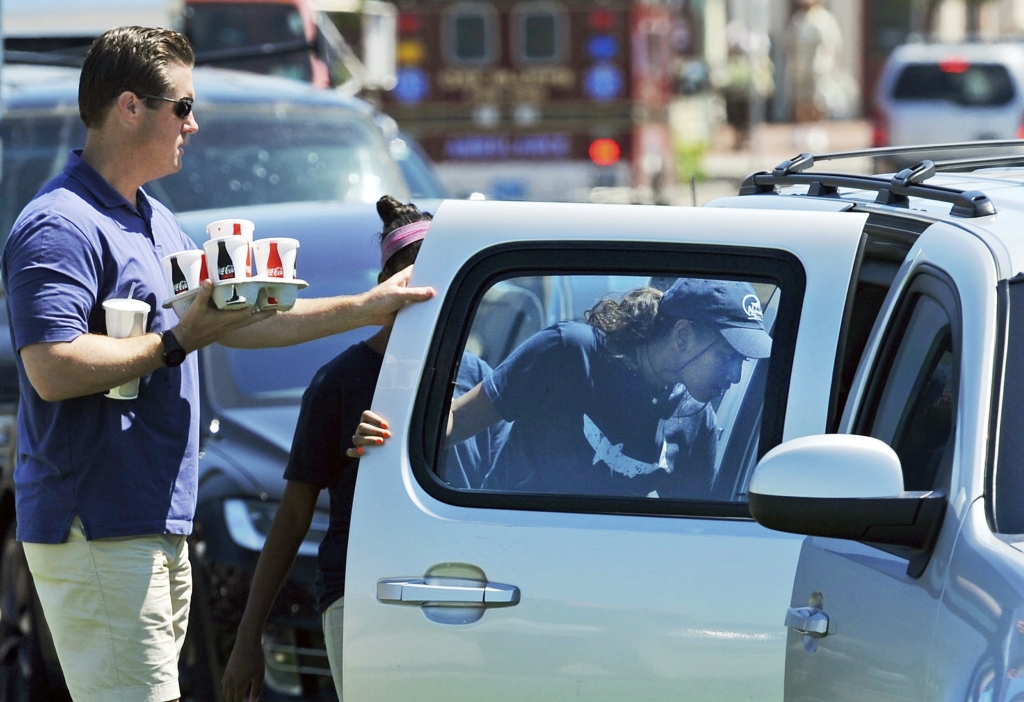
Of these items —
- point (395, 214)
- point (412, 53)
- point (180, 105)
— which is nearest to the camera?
point (180, 105)

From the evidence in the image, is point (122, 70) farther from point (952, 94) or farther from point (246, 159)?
point (952, 94)

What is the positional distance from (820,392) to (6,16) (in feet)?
32.7

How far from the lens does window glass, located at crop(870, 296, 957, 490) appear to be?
8.55ft

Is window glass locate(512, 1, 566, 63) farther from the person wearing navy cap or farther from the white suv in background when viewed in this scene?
the person wearing navy cap

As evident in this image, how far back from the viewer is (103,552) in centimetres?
308

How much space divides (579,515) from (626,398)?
Result: 9.1 inches

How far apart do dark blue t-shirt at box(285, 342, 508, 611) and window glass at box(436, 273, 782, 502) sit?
40cm

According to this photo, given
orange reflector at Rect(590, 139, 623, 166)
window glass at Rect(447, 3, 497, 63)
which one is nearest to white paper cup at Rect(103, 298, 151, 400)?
orange reflector at Rect(590, 139, 623, 166)

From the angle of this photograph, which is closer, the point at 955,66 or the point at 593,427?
the point at 593,427

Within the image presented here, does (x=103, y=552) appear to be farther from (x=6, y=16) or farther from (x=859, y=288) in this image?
(x=6, y=16)

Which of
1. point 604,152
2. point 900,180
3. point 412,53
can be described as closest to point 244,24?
point 412,53

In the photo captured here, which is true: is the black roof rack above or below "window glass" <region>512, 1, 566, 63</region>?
below

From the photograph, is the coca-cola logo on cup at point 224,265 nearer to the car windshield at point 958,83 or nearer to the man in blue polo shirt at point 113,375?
the man in blue polo shirt at point 113,375

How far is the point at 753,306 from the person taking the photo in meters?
2.79
